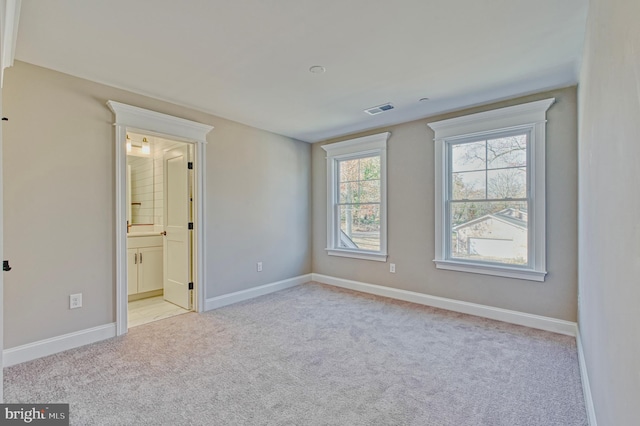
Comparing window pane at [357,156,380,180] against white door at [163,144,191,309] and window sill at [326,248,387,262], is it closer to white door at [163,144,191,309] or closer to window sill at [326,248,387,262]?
window sill at [326,248,387,262]

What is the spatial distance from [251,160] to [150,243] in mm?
1932

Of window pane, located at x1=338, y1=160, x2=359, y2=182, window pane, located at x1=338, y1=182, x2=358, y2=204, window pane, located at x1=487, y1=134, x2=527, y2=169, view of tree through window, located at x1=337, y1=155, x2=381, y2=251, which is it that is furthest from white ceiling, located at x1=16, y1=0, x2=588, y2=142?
window pane, located at x1=338, y1=182, x2=358, y2=204

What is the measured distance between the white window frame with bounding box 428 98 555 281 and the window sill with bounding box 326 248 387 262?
0.82 meters

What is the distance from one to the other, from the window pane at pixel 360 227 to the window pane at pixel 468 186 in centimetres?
115

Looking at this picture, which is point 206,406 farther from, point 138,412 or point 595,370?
point 595,370

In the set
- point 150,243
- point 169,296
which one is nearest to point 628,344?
point 169,296

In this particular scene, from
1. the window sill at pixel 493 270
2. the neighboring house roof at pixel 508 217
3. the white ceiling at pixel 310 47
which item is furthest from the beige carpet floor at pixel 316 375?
the white ceiling at pixel 310 47

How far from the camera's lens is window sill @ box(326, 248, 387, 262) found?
4500 mm

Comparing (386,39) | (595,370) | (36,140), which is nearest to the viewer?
(595,370)

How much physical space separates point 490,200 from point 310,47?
2632 mm

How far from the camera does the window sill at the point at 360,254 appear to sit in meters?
4.50

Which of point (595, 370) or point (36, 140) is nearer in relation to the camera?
point (595, 370)

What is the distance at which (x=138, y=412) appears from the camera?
75.2 inches

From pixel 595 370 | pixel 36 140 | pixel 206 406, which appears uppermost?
pixel 36 140
